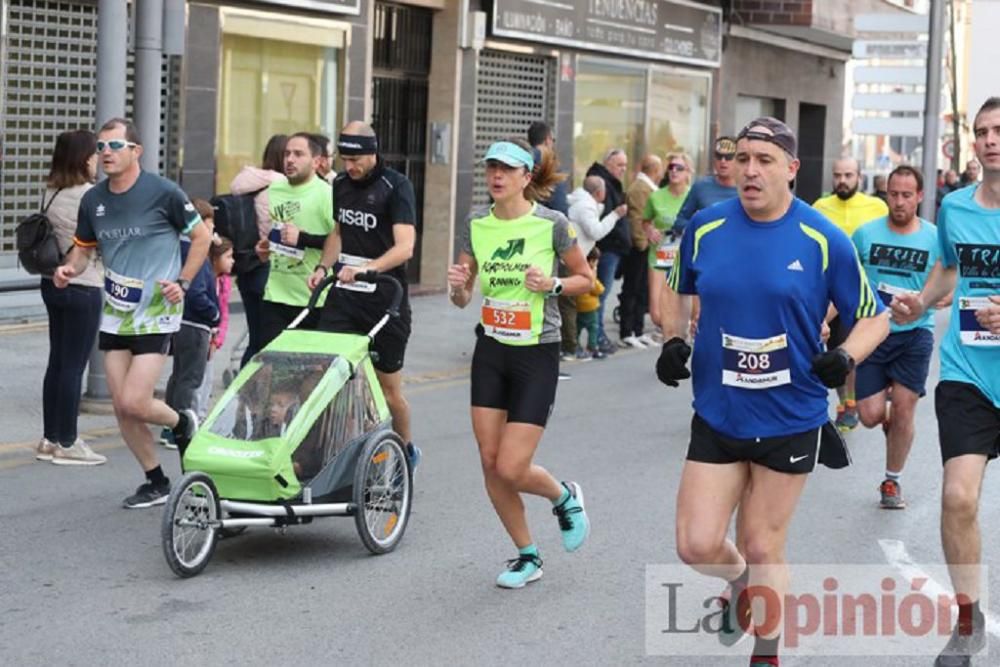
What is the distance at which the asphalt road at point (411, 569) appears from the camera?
654cm

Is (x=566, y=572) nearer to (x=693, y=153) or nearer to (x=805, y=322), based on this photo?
(x=805, y=322)

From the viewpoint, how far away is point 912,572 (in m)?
8.05

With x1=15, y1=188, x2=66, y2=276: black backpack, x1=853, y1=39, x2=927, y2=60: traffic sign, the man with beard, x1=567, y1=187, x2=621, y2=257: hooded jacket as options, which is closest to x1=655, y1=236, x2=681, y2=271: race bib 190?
x1=567, y1=187, x2=621, y2=257: hooded jacket

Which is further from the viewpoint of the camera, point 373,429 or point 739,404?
point 373,429

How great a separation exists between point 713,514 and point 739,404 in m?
0.36

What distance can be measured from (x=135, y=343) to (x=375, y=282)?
116 centimetres

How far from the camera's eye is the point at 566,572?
784 cm

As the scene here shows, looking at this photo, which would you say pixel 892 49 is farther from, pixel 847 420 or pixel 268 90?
pixel 847 420

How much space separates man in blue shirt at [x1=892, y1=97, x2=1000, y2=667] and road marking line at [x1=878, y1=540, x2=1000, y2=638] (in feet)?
2.11

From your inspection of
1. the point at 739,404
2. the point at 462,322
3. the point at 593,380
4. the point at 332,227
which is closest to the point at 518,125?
the point at 462,322

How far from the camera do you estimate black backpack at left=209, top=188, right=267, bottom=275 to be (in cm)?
1157

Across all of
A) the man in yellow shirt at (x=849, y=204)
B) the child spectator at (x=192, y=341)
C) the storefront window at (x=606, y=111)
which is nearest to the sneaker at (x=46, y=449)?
the child spectator at (x=192, y=341)

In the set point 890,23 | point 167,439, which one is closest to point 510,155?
point 167,439

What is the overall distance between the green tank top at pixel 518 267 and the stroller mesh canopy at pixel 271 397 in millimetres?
840
